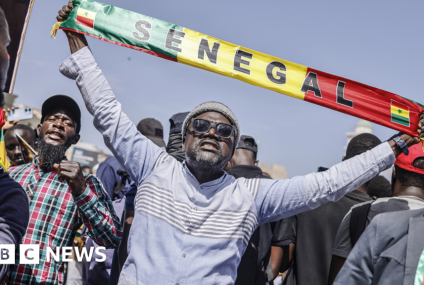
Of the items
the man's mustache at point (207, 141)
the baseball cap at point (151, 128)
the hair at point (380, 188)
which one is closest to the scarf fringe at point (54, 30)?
the man's mustache at point (207, 141)

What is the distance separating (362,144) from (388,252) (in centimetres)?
185

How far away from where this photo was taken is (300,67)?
3.30 metres

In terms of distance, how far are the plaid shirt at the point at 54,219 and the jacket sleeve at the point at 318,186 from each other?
3.77 feet

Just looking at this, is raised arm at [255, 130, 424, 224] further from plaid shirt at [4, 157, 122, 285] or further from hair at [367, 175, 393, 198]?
hair at [367, 175, 393, 198]

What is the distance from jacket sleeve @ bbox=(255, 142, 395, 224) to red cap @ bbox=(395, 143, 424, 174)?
35 centimetres

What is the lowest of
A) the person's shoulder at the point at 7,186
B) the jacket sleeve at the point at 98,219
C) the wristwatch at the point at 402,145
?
the jacket sleeve at the point at 98,219

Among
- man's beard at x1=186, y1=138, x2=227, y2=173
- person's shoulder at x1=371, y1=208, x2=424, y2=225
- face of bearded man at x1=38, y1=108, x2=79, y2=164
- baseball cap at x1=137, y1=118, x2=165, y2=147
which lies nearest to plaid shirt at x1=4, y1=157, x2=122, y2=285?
face of bearded man at x1=38, y1=108, x2=79, y2=164

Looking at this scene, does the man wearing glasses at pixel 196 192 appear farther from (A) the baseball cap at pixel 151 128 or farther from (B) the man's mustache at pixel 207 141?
(A) the baseball cap at pixel 151 128

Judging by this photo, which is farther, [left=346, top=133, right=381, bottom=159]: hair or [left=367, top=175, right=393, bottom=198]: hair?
[left=367, top=175, right=393, bottom=198]: hair

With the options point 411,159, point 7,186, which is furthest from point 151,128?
point 411,159

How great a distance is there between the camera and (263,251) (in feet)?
11.3

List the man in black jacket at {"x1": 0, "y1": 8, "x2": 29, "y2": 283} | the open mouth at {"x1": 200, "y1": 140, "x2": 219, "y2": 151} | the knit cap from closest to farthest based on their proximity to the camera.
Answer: the man in black jacket at {"x1": 0, "y1": 8, "x2": 29, "y2": 283}
the open mouth at {"x1": 200, "y1": 140, "x2": 219, "y2": 151}
the knit cap

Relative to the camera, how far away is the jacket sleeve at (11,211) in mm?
1953

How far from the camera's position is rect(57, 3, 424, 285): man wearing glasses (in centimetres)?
214
